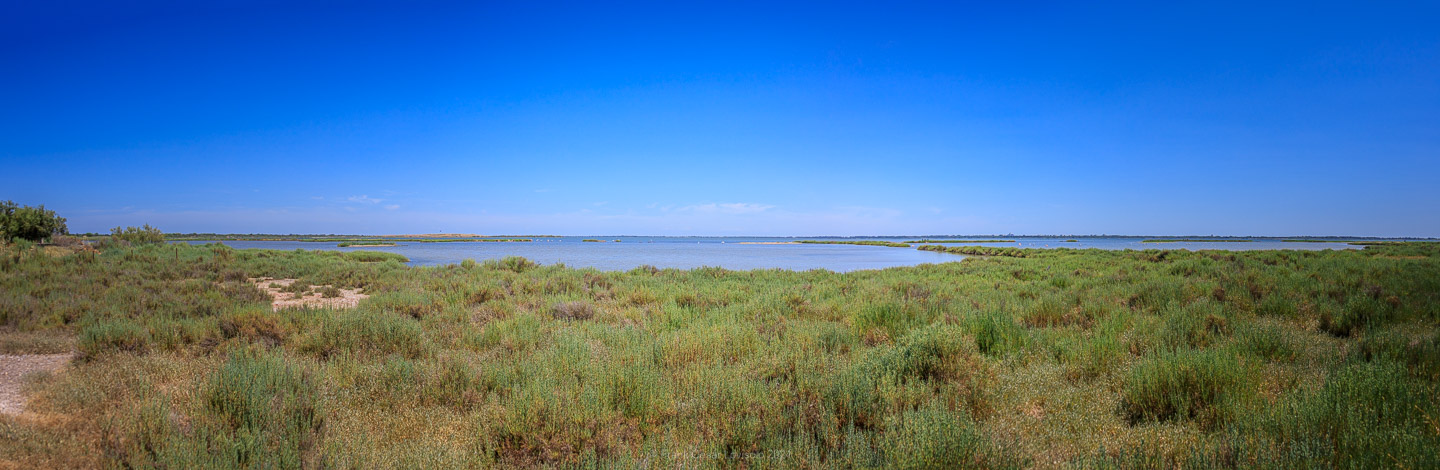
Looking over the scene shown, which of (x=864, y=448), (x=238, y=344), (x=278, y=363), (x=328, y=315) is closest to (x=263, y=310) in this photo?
(x=328, y=315)

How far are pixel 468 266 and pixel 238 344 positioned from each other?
14178mm

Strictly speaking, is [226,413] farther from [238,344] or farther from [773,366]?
[773,366]

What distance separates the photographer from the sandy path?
471 cm

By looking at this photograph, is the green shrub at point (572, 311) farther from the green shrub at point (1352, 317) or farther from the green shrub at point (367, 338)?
the green shrub at point (1352, 317)

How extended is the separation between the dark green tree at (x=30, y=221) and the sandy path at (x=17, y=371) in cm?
3950

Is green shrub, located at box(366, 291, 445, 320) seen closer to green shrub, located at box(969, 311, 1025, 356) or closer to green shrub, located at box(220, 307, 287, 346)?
green shrub, located at box(220, 307, 287, 346)

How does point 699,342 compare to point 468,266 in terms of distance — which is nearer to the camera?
point 699,342

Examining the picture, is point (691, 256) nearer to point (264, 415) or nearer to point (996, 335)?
point (996, 335)

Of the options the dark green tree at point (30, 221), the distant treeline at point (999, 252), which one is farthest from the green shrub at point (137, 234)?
the distant treeline at point (999, 252)

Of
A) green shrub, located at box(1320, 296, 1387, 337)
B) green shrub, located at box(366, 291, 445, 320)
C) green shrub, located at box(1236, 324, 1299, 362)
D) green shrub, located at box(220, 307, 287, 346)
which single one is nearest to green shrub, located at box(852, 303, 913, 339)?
Answer: green shrub, located at box(1236, 324, 1299, 362)

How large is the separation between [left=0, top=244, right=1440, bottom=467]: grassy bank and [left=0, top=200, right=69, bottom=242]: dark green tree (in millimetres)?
36021

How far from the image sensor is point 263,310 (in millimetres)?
8898

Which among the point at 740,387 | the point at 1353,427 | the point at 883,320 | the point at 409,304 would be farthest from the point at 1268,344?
the point at 409,304

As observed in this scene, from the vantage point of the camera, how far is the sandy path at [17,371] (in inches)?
185
